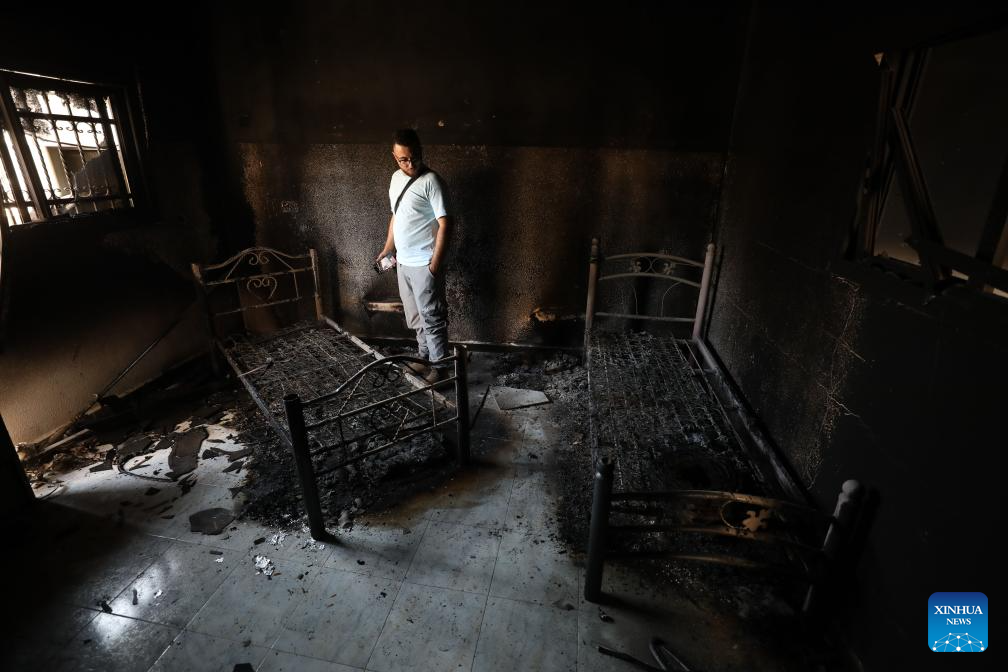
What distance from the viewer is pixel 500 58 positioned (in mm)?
5367

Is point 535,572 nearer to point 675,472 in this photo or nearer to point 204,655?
point 675,472

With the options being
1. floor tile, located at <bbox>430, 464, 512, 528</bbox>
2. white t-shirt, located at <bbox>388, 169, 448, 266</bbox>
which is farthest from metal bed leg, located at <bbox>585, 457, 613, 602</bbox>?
white t-shirt, located at <bbox>388, 169, 448, 266</bbox>

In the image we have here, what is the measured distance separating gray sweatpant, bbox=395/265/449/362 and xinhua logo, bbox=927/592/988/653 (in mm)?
4047

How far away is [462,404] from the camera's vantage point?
12.7ft

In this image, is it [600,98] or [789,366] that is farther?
[600,98]

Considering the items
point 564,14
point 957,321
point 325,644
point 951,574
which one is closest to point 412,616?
point 325,644

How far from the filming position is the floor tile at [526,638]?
2.57m

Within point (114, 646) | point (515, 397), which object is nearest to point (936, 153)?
point (515, 397)

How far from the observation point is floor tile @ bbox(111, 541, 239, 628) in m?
2.86

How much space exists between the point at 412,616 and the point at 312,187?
5414 mm

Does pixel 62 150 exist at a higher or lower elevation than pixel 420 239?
higher

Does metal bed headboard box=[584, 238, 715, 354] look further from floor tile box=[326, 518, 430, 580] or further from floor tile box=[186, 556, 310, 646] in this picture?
floor tile box=[186, 556, 310, 646]

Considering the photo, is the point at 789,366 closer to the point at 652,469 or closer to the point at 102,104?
the point at 652,469

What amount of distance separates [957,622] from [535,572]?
2.09 metres
